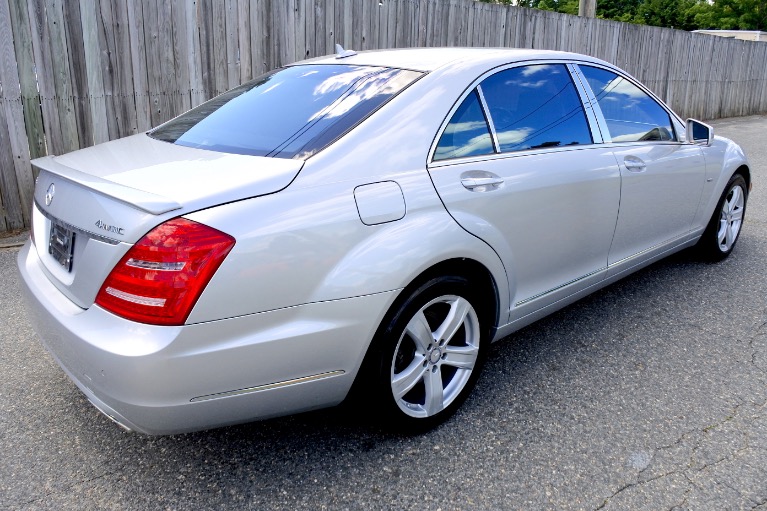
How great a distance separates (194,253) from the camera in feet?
6.74

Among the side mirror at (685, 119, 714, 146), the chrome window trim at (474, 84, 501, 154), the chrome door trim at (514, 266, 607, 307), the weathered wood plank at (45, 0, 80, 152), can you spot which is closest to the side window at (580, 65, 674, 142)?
the side mirror at (685, 119, 714, 146)

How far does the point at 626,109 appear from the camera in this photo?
155 inches

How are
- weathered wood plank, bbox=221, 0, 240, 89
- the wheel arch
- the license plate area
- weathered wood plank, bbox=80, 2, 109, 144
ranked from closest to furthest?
the license plate area
the wheel arch
weathered wood plank, bbox=80, 2, 109, 144
weathered wood plank, bbox=221, 0, 240, 89

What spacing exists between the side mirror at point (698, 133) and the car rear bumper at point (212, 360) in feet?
9.71

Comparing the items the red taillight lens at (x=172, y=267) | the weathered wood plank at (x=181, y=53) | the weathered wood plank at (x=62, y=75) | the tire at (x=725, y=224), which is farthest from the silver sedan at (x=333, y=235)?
the weathered wood plank at (x=181, y=53)

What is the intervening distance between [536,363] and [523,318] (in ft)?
1.30

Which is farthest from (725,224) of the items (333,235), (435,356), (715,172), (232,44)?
(232,44)

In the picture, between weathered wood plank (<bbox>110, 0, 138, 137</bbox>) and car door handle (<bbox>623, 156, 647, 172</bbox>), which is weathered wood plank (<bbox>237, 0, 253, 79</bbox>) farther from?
car door handle (<bbox>623, 156, 647, 172</bbox>)

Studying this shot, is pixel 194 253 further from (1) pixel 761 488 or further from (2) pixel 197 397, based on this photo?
(1) pixel 761 488

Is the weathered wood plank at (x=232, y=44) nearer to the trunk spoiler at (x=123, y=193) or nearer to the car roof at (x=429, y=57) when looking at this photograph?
the car roof at (x=429, y=57)

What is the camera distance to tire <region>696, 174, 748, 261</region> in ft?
16.1

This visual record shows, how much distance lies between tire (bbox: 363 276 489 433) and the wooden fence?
4330 mm

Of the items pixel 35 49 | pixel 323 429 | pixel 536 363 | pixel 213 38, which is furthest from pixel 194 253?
pixel 213 38

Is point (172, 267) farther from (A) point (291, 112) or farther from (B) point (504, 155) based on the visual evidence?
(B) point (504, 155)
